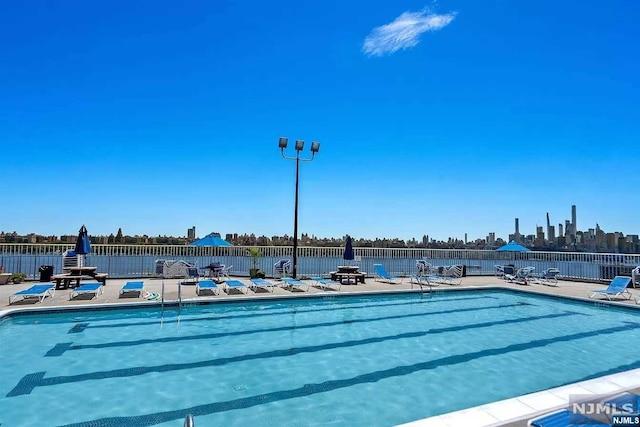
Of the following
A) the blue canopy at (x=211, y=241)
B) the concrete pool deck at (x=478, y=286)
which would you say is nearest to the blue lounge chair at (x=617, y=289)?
the concrete pool deck at (x=478, y=286)

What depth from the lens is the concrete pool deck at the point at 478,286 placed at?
119 inches

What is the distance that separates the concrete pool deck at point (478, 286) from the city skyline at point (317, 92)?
12.7ft

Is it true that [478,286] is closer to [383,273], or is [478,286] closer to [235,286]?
[383,273]

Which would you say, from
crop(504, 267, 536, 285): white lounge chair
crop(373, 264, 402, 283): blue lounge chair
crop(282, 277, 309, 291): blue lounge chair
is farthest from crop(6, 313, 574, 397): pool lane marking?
crop(504, 267, 536, 285): white lounge chair

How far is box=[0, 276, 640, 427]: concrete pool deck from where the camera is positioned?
9.91 ft

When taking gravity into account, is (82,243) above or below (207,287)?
above

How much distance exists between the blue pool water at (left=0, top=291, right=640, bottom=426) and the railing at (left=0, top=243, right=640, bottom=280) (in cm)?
600

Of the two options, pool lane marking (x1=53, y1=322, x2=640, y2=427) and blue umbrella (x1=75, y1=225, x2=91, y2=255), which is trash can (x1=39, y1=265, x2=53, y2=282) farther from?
pool lane marking (x1=53, y1=322, x2=640, y2=427)

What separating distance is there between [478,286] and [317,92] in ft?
31.1

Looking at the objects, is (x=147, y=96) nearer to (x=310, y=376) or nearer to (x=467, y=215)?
(x=310, y=376)

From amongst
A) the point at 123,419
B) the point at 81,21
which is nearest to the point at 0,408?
the point at 123,419

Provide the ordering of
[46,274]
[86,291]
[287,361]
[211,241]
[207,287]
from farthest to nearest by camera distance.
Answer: [211,241] < [46,274] < [207,287] < [86,291] < [287,361]

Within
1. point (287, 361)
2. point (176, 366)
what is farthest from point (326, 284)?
point (176, 366)

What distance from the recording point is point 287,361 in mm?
5586
